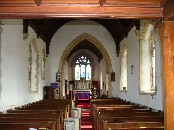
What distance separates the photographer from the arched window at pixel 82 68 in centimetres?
2410

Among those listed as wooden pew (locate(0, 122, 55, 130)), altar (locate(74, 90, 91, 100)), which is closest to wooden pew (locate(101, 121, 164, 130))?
wooden pew (locate(0, 122, 55, 130))

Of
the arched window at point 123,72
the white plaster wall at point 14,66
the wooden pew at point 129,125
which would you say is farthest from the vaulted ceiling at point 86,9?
the arched window at point 123,72

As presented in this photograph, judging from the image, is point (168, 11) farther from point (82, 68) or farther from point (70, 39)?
point (82, 68)

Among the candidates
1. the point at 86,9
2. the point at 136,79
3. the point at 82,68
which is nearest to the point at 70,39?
the point at 136,79

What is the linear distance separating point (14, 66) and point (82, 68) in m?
16.2

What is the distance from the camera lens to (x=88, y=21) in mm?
13828

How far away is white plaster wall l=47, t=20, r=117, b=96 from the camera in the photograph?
45.1 feet

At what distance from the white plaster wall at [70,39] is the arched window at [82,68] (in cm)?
1020

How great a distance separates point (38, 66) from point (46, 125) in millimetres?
7378

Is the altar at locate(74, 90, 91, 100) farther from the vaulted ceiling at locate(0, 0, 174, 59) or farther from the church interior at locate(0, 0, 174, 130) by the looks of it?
the vaulted ceiling at locate(0, 0, 174, 59)

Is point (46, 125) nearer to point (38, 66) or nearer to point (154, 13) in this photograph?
point (154, 13)

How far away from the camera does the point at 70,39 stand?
13734mm

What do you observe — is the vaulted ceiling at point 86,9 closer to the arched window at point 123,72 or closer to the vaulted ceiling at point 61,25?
the vaulted ceiling at point 61,25

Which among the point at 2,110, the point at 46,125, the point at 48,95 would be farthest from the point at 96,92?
the point at 46,125
